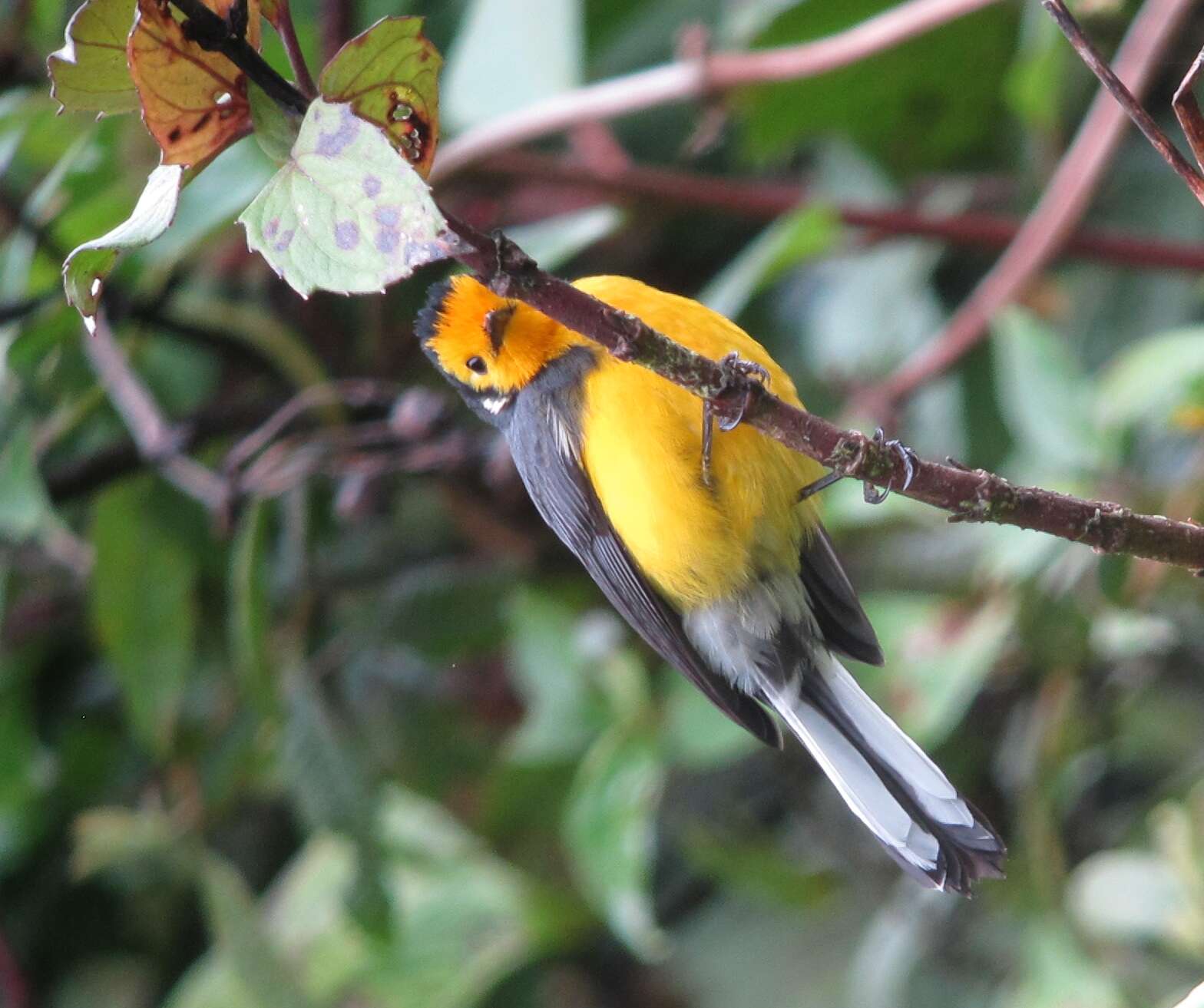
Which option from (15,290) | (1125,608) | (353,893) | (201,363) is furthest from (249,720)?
(1125,608)

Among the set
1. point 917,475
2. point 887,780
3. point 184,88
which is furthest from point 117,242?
point 887,780

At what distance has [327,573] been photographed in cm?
261

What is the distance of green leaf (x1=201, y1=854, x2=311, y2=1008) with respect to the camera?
7.56 feet

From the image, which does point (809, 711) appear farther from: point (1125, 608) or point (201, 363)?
point (201, 363)

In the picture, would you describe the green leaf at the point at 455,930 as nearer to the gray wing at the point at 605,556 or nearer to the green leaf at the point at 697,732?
the green leaf at the point at 697,732

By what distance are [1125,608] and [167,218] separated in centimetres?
169

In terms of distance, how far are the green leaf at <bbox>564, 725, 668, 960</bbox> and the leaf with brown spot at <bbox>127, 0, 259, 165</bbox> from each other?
1.50m

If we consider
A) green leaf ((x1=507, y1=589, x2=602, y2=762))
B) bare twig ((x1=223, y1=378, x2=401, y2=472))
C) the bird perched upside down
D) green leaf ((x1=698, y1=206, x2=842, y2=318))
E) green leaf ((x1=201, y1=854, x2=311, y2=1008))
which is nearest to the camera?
the bird perched upside down

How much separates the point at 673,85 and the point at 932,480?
54.7 inches

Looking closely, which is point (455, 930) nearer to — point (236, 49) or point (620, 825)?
point (620, 825)

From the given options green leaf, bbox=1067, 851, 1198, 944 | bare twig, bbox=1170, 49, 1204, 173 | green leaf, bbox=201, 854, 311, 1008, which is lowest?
green leaf, bbox=1067, 851, 1198, 944

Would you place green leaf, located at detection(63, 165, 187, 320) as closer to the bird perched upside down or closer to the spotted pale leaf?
the spotted pale leaf

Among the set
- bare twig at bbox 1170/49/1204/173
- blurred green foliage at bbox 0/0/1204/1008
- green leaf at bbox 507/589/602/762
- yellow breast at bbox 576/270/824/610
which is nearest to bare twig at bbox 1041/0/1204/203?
bare twig at bbox 1170/49/1204/173

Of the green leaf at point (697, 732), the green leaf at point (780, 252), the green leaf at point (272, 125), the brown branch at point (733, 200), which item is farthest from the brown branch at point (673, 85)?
the green leaf at point (272, 125)
